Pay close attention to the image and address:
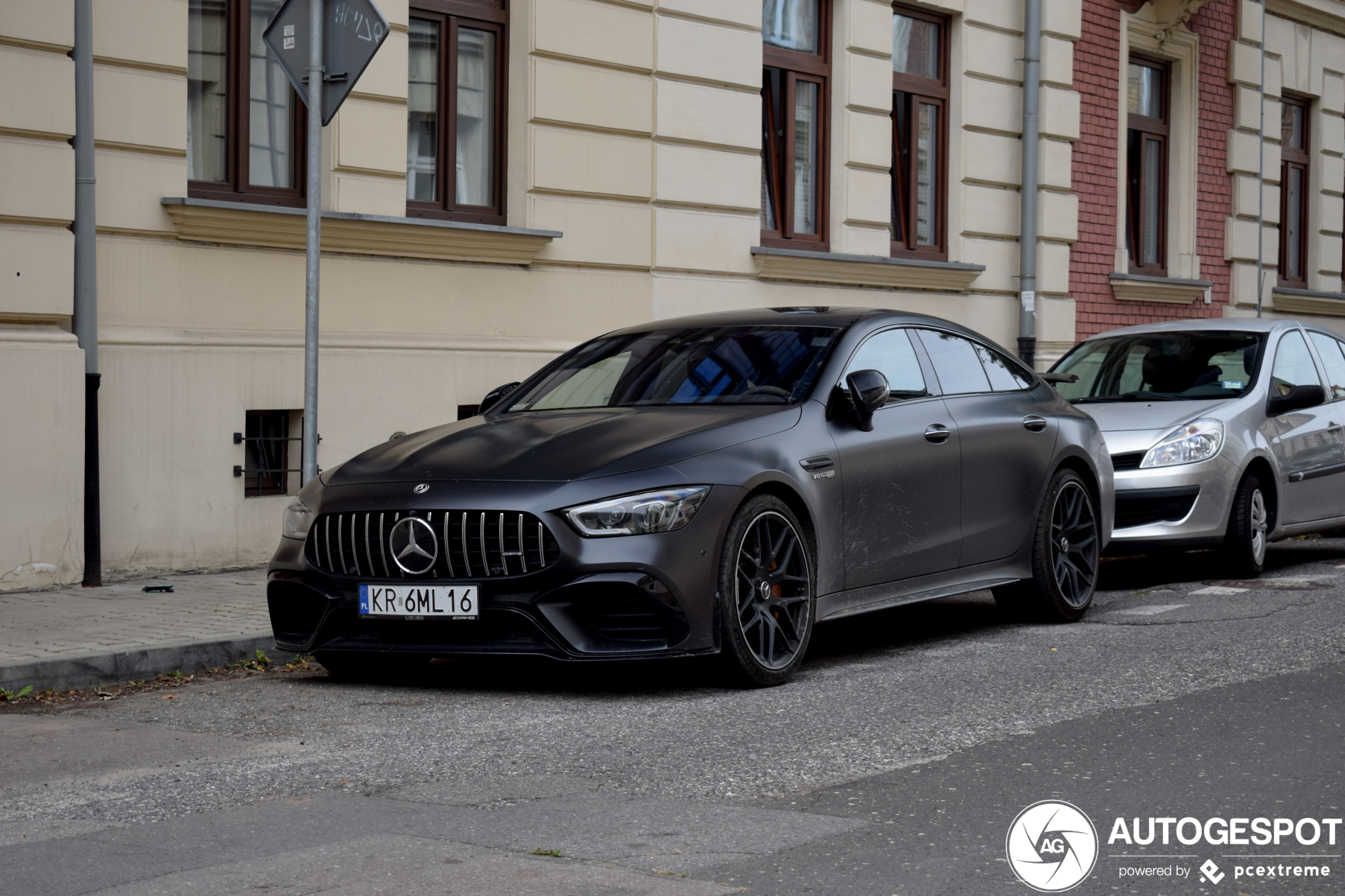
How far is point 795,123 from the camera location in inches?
608

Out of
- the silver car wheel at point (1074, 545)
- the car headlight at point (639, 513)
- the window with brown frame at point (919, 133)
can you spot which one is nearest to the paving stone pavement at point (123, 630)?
the car headlight at point (639, 513)

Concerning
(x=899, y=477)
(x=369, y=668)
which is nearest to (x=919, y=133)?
(x=899, y=477)

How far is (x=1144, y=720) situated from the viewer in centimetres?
586

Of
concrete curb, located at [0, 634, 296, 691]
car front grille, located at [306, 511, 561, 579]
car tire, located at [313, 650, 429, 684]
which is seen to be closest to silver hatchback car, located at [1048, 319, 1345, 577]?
car tire, located at [313, 650, 429, 684]

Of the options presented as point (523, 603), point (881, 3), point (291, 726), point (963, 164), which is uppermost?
point (881, 3)

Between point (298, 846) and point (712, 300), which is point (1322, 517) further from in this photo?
point (298, 846)

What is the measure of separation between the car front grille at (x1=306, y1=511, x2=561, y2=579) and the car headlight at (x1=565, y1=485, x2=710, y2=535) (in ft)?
0.46

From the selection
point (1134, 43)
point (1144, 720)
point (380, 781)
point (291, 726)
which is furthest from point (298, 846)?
point (1134, 43)

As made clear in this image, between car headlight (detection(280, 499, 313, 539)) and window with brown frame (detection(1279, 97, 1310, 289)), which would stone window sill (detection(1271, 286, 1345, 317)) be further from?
car headlight (detection(280, 499, 313, 539))

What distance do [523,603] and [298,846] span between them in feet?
Result: 6.52

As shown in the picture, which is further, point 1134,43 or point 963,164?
point 1134,43

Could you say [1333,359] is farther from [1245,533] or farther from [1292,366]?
[1245,533]

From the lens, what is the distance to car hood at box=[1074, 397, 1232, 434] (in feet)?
33.6

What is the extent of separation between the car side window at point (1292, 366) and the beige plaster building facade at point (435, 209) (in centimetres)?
456
